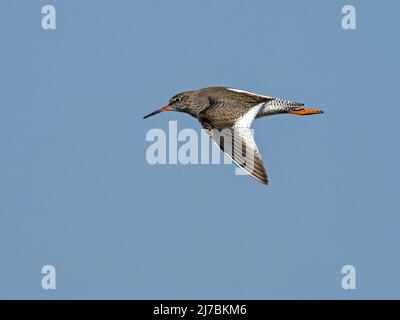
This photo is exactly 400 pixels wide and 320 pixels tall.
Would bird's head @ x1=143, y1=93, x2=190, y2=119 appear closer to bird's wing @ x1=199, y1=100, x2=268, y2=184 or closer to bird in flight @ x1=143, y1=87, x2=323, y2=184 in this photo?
bird in flight @ x1=143, y1=87, x2=323, y2=184

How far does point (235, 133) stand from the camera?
23.4m

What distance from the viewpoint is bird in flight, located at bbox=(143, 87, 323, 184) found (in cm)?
2238

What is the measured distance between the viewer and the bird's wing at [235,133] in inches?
869

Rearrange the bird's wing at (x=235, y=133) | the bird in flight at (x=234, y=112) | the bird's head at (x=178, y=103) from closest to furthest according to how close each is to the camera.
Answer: the bird's wing at (x=235, y=133), the bird in flight at (x=234, y=112), the bird's head at (x=178, y=103)

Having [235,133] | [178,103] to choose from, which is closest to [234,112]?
[235,133]

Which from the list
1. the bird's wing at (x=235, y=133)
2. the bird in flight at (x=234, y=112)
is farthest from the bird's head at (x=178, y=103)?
the bird's wing at (x=235, y=133)

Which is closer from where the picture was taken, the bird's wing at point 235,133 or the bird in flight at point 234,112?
the bird's wing at point 235,133

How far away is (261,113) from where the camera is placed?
25.4m

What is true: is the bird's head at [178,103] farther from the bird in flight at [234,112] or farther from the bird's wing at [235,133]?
the bird's wing at [235,133]

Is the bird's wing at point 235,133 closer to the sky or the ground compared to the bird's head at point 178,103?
closer to the ground

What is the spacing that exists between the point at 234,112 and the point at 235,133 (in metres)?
1.14

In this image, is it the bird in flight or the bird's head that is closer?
the bird in flight

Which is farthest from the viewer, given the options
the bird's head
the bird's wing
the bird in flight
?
the bird's head

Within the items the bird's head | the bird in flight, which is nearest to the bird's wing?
the bird in flight
